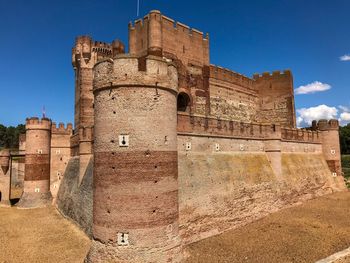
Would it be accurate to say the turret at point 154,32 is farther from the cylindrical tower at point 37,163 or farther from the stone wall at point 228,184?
the cylindrical tower at point 37,163

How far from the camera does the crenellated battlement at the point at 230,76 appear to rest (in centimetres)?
2603

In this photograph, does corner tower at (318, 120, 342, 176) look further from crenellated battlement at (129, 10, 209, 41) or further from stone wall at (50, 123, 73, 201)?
stone wall at (50, 123, 73, 201)

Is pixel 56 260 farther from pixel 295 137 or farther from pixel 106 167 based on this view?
pixel 295 137

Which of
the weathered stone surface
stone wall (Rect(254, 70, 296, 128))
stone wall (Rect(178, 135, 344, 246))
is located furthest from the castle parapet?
stone wall (Rect(254, 70, 296, 128))

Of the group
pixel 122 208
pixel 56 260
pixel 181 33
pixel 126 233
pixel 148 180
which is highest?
pixel 181 33

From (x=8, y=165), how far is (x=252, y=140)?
2420 cm

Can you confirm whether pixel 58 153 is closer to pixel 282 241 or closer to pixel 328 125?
pixel 282 241

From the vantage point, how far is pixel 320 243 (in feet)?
43.8

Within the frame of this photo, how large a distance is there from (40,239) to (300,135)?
23.9m

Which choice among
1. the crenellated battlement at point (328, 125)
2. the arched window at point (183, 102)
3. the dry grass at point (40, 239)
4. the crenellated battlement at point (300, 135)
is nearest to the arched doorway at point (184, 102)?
the arched window at point (183, 102)

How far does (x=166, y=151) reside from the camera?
35.9 feet

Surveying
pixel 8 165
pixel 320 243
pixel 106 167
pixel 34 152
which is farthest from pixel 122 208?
pixel 8 165

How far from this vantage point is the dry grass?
12.8 meters

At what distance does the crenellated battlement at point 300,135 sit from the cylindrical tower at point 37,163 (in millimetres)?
22684
